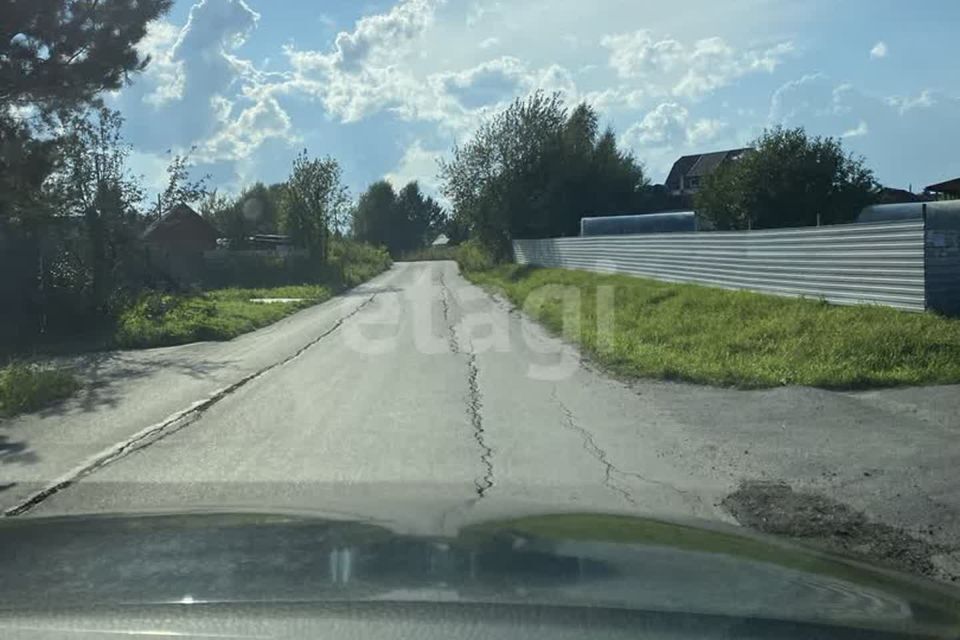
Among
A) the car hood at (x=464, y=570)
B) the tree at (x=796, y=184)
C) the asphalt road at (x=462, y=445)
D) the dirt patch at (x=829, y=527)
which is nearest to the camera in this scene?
the car hood at (x=464, y=570)

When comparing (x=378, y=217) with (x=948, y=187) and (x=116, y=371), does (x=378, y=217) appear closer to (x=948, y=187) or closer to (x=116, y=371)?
(x=948, y=187)

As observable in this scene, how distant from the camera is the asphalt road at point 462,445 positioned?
24.1ft

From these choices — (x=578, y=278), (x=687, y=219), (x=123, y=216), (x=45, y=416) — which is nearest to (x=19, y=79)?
(x=45, y=416)

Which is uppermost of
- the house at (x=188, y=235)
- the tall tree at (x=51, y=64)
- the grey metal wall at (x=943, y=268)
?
the tall tree at (x=51, y=64)

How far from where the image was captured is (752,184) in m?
34.8

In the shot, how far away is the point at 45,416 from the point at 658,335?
9.92 m

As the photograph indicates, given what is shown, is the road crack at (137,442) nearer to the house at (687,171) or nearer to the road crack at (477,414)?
the road crack at (477,414)

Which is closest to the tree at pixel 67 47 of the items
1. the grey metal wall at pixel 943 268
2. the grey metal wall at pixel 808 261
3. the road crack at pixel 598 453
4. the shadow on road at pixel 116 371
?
the shadow on road at pixel 116 371

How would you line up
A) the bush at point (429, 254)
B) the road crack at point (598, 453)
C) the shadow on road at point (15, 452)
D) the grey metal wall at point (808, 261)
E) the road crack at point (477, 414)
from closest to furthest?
the road crack at point (598, 453) < the road crack at point (477, 414) < the shadow on road at point (15, 452) < the grey metal wall at point (808, 261) < the bush at point (429, 254)

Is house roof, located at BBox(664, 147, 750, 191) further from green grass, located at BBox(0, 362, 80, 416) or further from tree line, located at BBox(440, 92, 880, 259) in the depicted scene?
green grass, located at BBox(0, 362, 80, 416)

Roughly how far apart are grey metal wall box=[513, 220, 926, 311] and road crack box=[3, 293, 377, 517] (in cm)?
974

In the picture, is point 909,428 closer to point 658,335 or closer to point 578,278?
point 658,335

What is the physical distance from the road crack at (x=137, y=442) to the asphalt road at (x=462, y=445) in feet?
0.13

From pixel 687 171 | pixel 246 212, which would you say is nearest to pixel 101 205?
pixel 687 171
